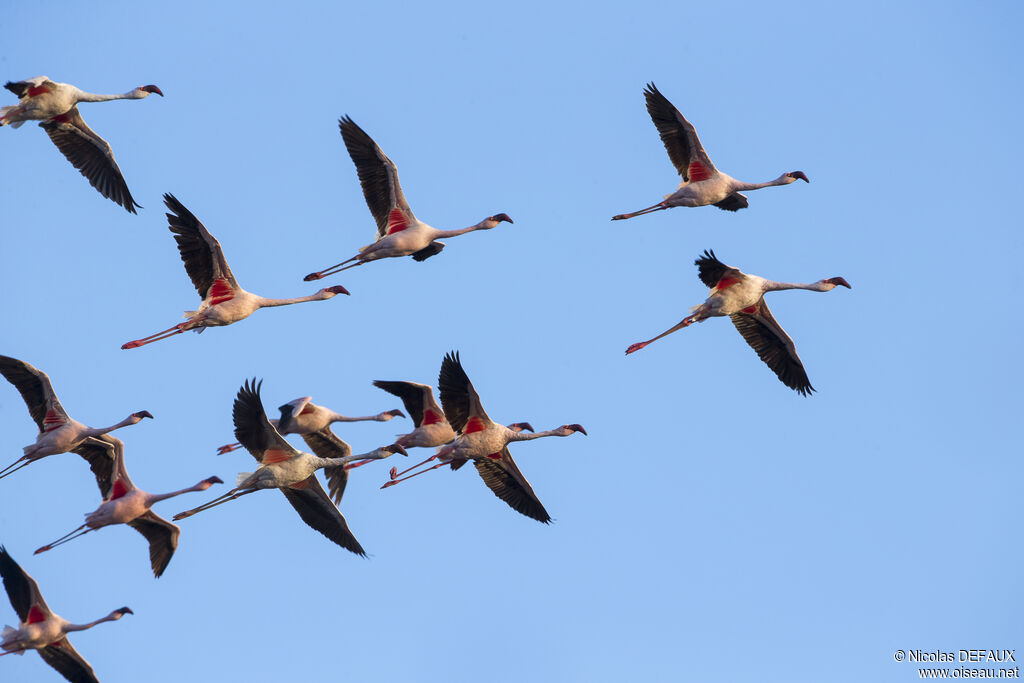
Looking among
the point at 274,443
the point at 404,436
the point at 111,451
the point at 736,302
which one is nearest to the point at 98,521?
the point at 111,451

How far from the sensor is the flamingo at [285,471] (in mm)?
23141

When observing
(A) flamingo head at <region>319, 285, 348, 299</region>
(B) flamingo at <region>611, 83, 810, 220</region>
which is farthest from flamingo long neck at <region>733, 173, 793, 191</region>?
(A) flamingo head at <region>319, 285, 348, 299</region>

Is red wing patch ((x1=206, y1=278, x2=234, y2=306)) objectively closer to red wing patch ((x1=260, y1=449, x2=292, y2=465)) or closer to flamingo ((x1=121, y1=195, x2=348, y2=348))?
flamingo ((x1=121, y1=195, x2=348, y2=348))

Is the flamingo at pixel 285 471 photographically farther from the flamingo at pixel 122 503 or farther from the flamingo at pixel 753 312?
the flamingo at pixel 753 312

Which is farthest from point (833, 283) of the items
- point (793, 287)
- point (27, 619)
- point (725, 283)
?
point (27, 619)

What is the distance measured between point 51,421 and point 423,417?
23.1 feet

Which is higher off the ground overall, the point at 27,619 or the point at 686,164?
the point at 686,164

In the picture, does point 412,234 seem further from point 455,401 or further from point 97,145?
point 97,145

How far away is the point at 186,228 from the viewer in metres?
24.5

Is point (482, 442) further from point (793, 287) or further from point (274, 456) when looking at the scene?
point (793, 287)

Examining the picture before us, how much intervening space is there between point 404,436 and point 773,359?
7433mm

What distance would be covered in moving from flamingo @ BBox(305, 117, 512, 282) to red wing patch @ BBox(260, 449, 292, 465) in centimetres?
474

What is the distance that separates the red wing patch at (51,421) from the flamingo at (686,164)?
11.3 metres

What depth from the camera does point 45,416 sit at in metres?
26.4
